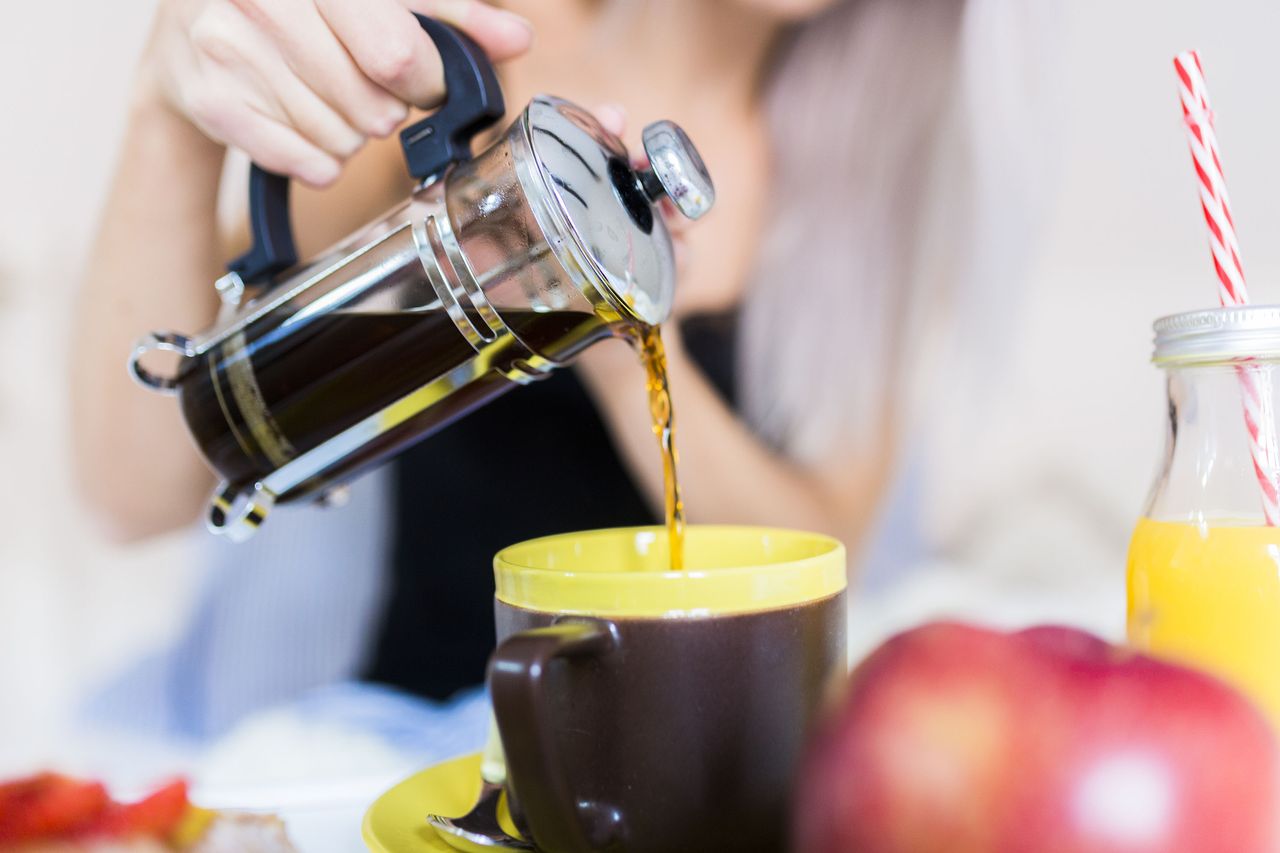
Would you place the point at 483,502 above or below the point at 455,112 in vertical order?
below

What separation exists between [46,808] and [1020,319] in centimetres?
87

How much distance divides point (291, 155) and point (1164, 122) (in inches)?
29.7

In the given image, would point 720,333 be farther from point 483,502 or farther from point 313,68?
point 313,68

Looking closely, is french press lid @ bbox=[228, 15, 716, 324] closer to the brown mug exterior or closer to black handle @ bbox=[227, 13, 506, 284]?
black handle @ bbox=[227, 13, 506, 284]

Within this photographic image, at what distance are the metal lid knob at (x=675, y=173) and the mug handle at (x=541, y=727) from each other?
23cm

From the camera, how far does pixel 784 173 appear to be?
0.98 m

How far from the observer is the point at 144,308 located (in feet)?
2.86

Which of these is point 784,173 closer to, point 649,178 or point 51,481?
point 649,178

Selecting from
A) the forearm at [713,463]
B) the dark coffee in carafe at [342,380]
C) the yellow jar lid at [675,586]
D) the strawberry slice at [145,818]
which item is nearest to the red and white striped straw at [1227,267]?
the yellow jar lid at [675,586]

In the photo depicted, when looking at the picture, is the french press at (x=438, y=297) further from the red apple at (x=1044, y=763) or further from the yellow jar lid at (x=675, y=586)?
the red apple at (x=1044, y=763)

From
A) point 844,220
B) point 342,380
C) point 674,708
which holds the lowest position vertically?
point 674,708

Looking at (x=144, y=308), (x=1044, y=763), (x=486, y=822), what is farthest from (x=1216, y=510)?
(x=144, y=308)

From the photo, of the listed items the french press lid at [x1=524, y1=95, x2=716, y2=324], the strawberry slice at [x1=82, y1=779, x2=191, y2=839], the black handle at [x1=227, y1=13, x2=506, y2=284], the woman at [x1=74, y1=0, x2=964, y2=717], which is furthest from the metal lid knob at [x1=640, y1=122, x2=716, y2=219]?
the strawberry slice at [x1=82, y1=779, x2=191, y2=839]

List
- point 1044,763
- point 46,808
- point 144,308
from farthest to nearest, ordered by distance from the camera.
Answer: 1. point 144,308
2. point 46,808
3. point 1044,763
